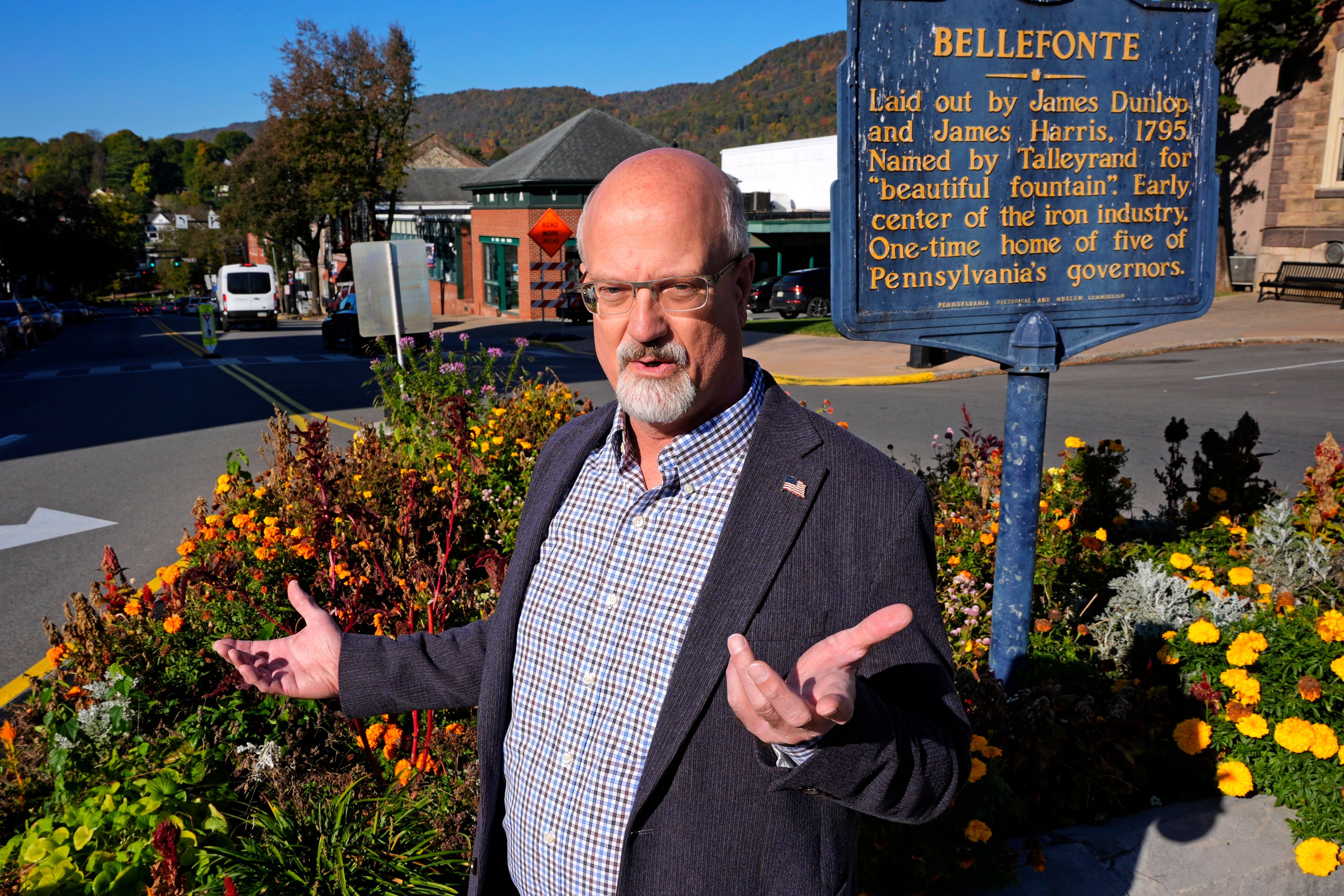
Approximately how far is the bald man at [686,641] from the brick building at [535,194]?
93.1 feet

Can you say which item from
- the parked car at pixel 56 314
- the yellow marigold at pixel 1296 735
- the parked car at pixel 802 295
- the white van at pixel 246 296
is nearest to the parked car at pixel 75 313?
the parked car at pixel 56 314

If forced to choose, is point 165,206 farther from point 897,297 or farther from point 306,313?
point 897,297

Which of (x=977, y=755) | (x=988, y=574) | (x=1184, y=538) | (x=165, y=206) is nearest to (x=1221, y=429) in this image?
(x=1184, y=538)

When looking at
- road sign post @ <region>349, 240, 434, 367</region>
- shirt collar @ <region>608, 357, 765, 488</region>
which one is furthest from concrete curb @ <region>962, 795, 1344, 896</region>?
road sign post @ <region>349, 240, 434, 367</region>

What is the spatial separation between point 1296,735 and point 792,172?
44.1 meters

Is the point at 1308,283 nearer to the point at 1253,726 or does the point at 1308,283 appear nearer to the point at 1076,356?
the point at 1076,356

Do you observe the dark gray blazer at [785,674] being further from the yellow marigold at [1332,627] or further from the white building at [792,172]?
the white building at [792,172]

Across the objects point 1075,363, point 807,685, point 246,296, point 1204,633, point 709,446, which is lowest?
point 1075,363

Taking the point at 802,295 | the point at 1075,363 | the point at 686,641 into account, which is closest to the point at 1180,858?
the point at 686,641

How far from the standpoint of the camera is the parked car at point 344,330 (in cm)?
2280

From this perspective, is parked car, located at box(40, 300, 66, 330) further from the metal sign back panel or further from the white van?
the metal sign back panel

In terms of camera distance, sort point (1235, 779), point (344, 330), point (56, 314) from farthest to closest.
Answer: point (56, 314), point (344, 330), point (1235, 779)

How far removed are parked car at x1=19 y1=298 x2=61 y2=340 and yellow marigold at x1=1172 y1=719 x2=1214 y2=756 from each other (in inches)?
1497

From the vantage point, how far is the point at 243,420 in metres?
12.4
